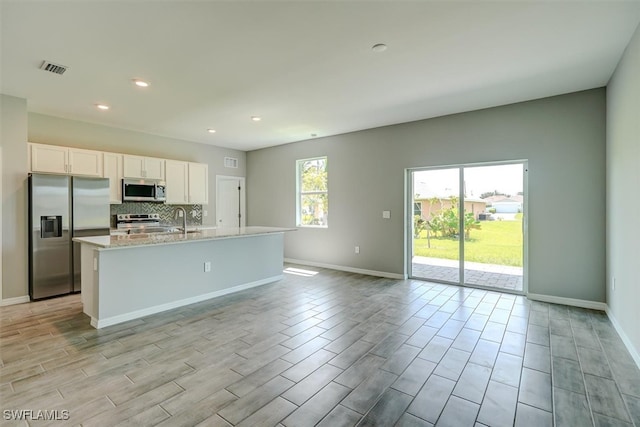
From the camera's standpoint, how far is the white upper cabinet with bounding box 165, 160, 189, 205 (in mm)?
5953

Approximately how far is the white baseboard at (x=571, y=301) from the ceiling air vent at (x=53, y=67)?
6.30 m

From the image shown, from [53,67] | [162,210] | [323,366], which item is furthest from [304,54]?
[162,210]

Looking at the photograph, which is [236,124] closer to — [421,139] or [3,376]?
[421,139]

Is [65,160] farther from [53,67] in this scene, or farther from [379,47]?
[379,47]

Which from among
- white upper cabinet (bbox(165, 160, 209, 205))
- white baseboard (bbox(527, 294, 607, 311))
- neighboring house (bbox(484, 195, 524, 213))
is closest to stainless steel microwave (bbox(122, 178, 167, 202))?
white upper cabinet (bbox(165, 160, 209, 205))

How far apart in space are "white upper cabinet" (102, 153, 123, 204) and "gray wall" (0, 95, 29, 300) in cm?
107

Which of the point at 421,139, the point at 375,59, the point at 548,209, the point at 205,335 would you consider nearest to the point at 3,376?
the point at 205,335

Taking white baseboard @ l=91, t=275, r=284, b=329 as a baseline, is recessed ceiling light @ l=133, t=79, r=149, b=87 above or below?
above

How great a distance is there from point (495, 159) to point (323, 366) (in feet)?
12.6

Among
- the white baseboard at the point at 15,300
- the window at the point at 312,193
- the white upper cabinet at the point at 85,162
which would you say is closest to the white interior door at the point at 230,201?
the window at the point at 312,193

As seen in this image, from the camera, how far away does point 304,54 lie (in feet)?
9.45

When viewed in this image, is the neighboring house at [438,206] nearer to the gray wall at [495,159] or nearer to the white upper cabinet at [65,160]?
the gray wall at [495,159]

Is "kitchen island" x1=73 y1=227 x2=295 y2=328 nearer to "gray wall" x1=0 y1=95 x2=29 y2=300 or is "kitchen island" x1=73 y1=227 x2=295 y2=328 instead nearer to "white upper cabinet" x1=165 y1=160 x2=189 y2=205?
"gray wall" x1=0 y1=95 x2=29 y2=300

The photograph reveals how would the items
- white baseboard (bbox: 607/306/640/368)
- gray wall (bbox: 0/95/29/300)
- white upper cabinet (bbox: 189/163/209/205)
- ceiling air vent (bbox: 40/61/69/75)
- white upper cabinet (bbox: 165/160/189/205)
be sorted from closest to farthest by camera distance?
white baseboard (bbox: 607/306/640/368), ceiling air vent (bbox: 40/61/69/75), gray wall (bbox: 0/95/29/300), white upper cabinet (bbox: 165/160/189/205), white upper cabinet (bbox: 189/163/209/205)
